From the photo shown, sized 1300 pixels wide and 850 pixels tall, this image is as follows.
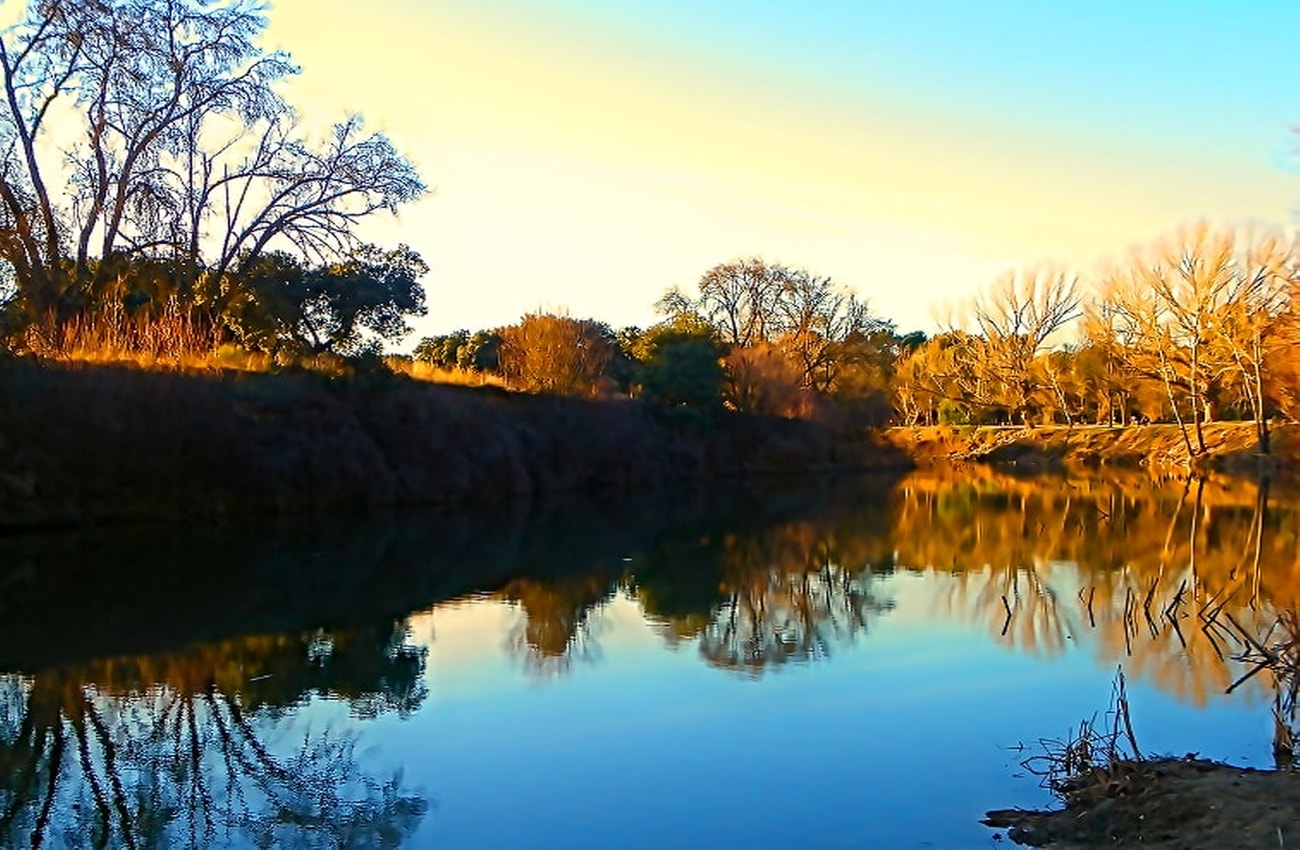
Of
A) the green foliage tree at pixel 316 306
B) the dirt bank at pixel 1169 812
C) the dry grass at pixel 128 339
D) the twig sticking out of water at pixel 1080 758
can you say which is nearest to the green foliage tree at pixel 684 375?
the green foliage tree at pixel 316 306

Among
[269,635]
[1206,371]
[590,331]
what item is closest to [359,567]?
[269,635]

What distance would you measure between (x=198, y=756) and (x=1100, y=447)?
172ft

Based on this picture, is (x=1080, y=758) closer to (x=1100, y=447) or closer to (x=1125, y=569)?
(x=1125, y=569)

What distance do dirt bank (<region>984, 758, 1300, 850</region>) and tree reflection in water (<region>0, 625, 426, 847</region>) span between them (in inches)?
131

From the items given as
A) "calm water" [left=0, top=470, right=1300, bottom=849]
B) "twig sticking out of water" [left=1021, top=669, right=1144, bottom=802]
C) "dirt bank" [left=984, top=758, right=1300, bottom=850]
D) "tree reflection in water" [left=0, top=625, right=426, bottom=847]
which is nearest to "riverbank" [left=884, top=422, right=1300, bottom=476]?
"calm water" [left=0, top=470, right=1300, bottom=849]

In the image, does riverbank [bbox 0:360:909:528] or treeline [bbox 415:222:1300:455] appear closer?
riverbank [bbox 0:360:909:528]

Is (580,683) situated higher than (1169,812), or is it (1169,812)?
(1169,812)

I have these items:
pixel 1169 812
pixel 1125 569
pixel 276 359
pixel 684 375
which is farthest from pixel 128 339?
pixel 1169 812

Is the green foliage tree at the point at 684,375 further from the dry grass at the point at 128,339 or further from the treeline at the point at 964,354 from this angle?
the dry grass at the point at 128,339

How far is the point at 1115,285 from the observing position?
4844 centimetres

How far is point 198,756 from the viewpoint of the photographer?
710 centimetres

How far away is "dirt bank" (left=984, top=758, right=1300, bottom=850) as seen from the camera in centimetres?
519

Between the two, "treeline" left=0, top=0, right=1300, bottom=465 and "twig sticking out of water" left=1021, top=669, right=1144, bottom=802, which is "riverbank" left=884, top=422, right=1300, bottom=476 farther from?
"twig sticking out of water" left=1021, top=669, right=1144, bottom=802

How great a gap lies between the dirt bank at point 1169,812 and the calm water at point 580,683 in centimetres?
36
